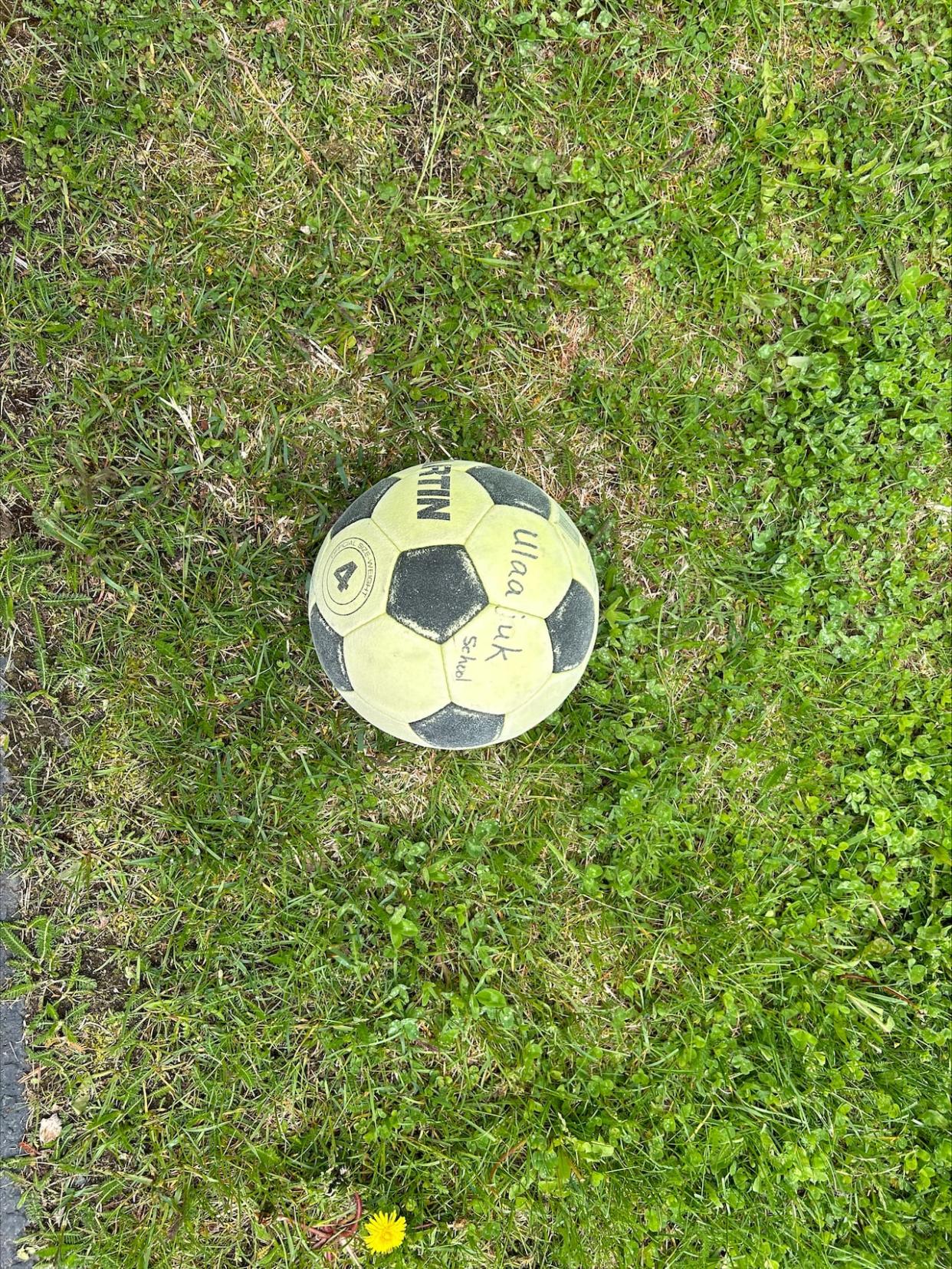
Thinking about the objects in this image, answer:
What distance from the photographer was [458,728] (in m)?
2.50

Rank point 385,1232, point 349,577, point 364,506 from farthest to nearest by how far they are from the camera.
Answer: point 385,1232 → point 364,506 → point 349,577

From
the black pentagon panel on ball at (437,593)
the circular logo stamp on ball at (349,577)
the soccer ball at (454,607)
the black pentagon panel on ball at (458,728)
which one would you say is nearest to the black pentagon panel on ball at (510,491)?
the soccer ball at (454,607)

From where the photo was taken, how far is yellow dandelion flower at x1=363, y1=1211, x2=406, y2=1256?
2988mm

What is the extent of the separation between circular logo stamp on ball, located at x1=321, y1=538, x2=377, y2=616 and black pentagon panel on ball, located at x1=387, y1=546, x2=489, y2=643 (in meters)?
0.09

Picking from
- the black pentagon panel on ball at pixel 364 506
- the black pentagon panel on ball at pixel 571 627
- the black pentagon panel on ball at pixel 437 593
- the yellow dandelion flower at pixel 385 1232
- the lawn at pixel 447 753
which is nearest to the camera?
the black pentagon panel on ball at pixel 437 593

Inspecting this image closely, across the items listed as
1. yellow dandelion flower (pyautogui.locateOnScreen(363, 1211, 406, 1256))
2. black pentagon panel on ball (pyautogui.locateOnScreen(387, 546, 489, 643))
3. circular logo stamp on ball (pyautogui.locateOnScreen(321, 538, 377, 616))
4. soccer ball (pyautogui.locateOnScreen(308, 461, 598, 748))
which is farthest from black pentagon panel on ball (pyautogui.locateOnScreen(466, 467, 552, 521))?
yellow dandelion flower (pyautogui.locateOnScreen(363, 1211, 406, 1256))

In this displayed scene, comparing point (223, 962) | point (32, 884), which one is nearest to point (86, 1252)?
point (223, 962)

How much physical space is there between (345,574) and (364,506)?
27 cm

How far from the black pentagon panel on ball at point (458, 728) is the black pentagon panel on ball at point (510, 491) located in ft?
2.10

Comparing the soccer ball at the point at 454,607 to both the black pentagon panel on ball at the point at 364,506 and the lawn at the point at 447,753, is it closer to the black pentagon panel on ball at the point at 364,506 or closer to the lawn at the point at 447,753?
the black pentagon panel on ball at the point at 364,506

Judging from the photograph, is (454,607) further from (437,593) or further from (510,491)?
(510,491)

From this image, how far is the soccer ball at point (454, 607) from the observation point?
2.37m

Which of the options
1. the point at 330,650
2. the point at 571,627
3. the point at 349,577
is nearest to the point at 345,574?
the point at 349,577

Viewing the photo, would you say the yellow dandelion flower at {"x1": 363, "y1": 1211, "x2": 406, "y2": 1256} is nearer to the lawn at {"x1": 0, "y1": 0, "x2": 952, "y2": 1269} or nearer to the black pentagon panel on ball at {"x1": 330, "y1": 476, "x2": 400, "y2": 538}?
the lawn at {"x1": 0, "y1": 0, "x2": 952, "y2": 1269}
